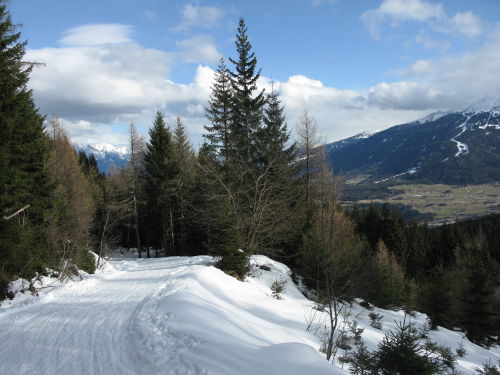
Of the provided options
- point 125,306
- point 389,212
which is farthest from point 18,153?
point 389,212

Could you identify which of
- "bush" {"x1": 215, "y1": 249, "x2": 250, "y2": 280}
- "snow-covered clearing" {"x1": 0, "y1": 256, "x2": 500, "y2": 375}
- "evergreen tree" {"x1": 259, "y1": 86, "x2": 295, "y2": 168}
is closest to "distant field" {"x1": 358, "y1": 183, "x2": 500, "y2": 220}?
"evergreen tree" {"x1": 259, "y1": 86, "x2": 295, "y2": 168}

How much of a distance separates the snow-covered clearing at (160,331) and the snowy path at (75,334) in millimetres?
22

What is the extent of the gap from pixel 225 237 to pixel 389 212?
38.6m

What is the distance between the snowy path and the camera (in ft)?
19.7

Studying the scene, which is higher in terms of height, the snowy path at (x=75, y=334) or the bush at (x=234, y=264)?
the snowy path at (x=75, y=334)

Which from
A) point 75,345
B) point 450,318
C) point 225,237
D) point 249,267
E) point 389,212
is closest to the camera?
point 75,345

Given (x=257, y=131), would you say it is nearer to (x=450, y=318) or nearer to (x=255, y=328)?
(x=255, y=328)

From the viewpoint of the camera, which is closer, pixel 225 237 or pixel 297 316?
pixel 297 316

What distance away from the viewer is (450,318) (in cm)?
2317

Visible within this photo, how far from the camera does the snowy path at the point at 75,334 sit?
602 cm

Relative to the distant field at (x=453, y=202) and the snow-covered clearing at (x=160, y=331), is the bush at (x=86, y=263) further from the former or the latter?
the distant field at (x=453, y=202)

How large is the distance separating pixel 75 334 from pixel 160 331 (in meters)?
2.17

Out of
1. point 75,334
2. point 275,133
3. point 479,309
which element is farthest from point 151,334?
point 479,309

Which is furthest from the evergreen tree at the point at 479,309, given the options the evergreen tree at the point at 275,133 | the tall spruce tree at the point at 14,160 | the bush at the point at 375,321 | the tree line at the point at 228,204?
the tall spruce tree at the point at 14,160
